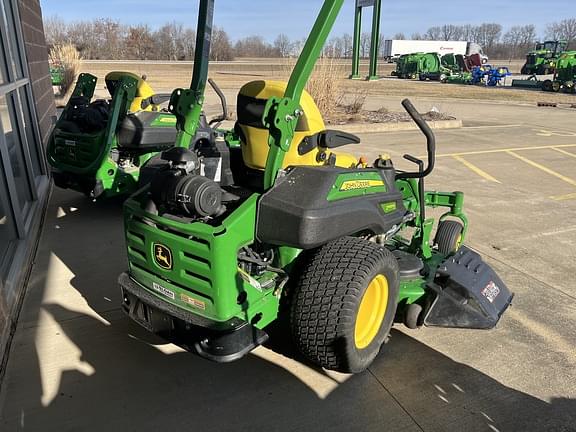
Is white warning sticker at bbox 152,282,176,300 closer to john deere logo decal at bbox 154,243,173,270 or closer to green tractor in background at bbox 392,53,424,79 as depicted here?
john deere logo decal at bbox 154,243,173,270

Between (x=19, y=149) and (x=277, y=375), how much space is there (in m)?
4.15

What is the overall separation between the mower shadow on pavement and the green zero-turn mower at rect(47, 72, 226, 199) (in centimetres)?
230

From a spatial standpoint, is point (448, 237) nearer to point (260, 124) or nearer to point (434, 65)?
point (260, 124)

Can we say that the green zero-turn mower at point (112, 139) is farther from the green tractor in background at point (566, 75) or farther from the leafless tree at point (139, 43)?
the leafless tree at point (139, 43)

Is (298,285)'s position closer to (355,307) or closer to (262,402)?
(355,307)

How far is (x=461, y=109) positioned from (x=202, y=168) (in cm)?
1513

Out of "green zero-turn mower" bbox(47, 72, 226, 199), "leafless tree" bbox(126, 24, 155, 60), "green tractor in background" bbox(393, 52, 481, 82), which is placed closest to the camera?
"green zero-turn mower" bbox(47, 72, 226, 199)

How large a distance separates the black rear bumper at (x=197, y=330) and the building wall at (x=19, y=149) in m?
0.97

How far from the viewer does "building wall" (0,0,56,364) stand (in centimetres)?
357

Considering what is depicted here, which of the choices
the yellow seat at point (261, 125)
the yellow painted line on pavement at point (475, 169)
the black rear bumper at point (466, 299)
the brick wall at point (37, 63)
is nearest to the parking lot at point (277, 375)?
the black rear bumper at point (466, 299)

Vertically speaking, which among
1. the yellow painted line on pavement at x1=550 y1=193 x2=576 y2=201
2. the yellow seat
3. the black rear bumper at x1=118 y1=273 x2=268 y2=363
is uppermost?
the yellow seat

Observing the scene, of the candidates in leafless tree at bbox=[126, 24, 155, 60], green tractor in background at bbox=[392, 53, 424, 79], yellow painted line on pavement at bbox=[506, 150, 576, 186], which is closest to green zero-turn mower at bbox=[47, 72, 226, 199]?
yellow painted line on pavement at bbox=[506, 150, 576, 186]

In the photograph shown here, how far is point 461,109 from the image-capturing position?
16.2 m

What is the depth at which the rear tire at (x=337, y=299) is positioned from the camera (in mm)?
2376
